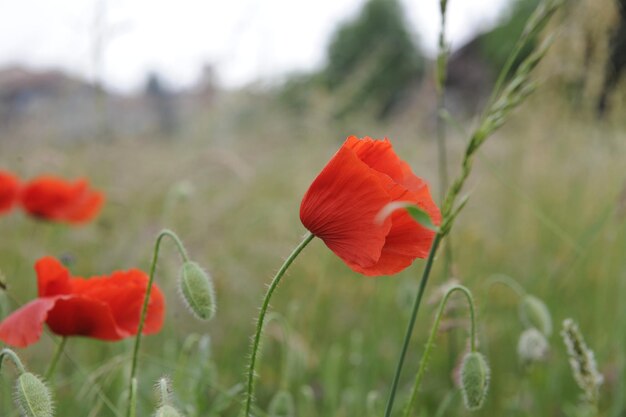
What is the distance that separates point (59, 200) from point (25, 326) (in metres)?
1.03

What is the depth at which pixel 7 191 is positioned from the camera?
5.50 feet

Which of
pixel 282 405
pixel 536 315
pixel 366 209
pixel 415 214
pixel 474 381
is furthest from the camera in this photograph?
pixel 536 315

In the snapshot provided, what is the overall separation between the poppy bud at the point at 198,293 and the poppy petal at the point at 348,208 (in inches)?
7.0

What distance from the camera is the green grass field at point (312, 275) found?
154cm

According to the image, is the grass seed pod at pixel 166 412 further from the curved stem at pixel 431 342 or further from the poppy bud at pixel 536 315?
the poppy bud at pixel 536 315

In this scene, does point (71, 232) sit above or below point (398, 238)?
below

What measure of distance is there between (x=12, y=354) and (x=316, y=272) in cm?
206

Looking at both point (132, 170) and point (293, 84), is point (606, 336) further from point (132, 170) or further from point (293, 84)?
point (293, 84)

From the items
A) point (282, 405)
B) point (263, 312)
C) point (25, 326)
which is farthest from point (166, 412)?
point (282, 405)

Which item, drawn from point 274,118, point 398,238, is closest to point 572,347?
point 398,238

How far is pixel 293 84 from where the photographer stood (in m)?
5.38

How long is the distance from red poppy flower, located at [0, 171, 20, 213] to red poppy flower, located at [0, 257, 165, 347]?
81 cm

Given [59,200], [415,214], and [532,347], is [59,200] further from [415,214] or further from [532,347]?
[415,214]

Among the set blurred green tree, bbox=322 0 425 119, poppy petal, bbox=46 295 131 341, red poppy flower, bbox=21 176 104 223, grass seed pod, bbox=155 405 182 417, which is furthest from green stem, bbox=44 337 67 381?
blurred green tree, bbox=322 0 425 119
